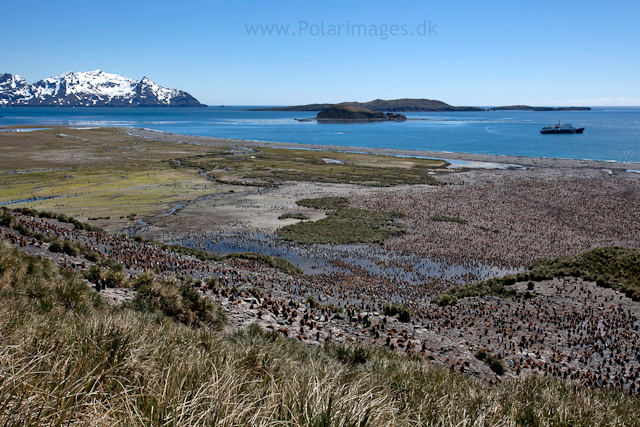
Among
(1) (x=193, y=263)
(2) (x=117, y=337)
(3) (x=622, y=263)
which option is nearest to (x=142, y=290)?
(2) (x=117, y=337)

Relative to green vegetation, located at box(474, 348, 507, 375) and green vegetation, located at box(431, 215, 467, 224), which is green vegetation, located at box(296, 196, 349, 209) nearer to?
green vegetation, located at box(431, 215, 467, 224)

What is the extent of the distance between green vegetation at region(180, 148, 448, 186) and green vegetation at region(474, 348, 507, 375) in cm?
4046

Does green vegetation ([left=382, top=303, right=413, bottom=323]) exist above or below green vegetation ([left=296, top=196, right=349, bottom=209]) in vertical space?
below

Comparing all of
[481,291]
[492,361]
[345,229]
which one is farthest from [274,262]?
[492,361]

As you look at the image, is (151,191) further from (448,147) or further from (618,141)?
(618,141)

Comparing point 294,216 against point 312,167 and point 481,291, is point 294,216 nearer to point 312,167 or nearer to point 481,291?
point 481,291

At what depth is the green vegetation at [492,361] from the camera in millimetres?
10398

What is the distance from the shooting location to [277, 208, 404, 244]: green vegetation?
28531 mm

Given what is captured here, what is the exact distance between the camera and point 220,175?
5500cm

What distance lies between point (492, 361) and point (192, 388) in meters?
9.46

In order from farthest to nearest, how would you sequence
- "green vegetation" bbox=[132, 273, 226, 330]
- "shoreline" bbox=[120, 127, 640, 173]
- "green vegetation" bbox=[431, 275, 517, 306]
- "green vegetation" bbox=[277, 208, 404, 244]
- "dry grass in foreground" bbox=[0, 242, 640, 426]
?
1. "shoreline" bbox=[120, 127, 640, 173]
2. "green vegetation" bbox=[277, 208, 404, 244]
3. "green vegetation" bbox=[431, 275, 517, 306]
4. "green vegetation" bbox=[132, 273, 226, 330]
5. "dry grass in foreground" bbox=[0, 242, 640, 426]

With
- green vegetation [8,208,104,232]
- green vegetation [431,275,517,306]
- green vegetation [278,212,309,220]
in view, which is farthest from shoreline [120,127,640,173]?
green vegetation [8,208,104,232]

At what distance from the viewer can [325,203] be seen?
39906 millimetres

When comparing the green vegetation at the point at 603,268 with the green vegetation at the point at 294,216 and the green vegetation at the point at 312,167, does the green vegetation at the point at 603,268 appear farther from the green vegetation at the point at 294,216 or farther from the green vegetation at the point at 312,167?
the green vegetation at the point at 312,167
